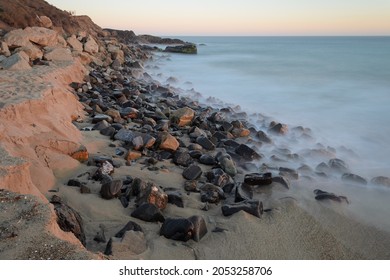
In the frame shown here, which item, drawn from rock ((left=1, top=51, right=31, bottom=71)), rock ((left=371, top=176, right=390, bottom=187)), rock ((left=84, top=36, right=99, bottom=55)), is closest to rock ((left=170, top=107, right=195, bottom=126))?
rock ((left=371, top=176, right=390, bottom=187))

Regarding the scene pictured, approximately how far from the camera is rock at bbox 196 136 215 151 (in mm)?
5430

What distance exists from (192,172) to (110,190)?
1189mm

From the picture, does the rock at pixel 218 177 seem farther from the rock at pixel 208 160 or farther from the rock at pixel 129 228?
the rock at pixel 129 228

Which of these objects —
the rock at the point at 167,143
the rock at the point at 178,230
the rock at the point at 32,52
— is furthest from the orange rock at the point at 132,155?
the rock at the point at 32,52

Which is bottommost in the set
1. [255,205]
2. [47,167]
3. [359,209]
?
[359,209]

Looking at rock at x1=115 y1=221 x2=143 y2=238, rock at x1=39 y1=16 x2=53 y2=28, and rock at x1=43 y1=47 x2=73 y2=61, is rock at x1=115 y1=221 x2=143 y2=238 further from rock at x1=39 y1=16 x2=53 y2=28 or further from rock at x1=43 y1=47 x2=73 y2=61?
rock at x1=39 y1=16 x2=53 y2=28

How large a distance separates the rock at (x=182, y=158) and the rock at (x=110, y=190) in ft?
4.17

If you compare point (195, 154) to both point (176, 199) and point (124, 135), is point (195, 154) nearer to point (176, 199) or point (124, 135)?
point (124, 135)

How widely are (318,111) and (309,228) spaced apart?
6755 millimetres

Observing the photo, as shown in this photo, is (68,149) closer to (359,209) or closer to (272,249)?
(272,249)

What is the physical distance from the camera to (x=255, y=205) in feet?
11.4

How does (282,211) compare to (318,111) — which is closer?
(282,211)
